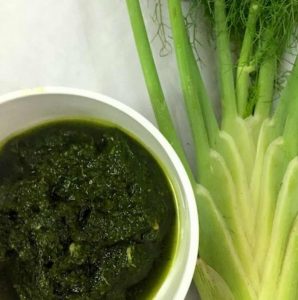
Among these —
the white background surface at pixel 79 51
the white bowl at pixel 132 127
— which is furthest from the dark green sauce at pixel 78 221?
the white background surface at pixel 79 51

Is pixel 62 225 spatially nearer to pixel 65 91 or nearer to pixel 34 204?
pixel 34 204

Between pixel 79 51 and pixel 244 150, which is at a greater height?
pixel 79 51

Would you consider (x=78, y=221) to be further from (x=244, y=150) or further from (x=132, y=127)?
(x=244, y=150)

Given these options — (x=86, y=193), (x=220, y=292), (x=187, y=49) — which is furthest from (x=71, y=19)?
(x=220, y=292)

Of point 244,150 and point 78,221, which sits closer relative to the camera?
point 78,221

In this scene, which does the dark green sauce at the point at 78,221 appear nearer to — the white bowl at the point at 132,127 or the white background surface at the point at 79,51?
the white bowl at the point at 132,127

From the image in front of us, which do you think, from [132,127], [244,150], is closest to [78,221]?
[132,127]

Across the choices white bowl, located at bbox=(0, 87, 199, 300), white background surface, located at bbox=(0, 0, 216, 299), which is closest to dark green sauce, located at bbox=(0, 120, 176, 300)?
white bowl, located at bbox=(0, 87, 199, 300)

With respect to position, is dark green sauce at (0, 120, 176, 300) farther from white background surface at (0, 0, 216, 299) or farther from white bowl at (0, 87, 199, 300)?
white background surface at (0, 0, 216, 299)
